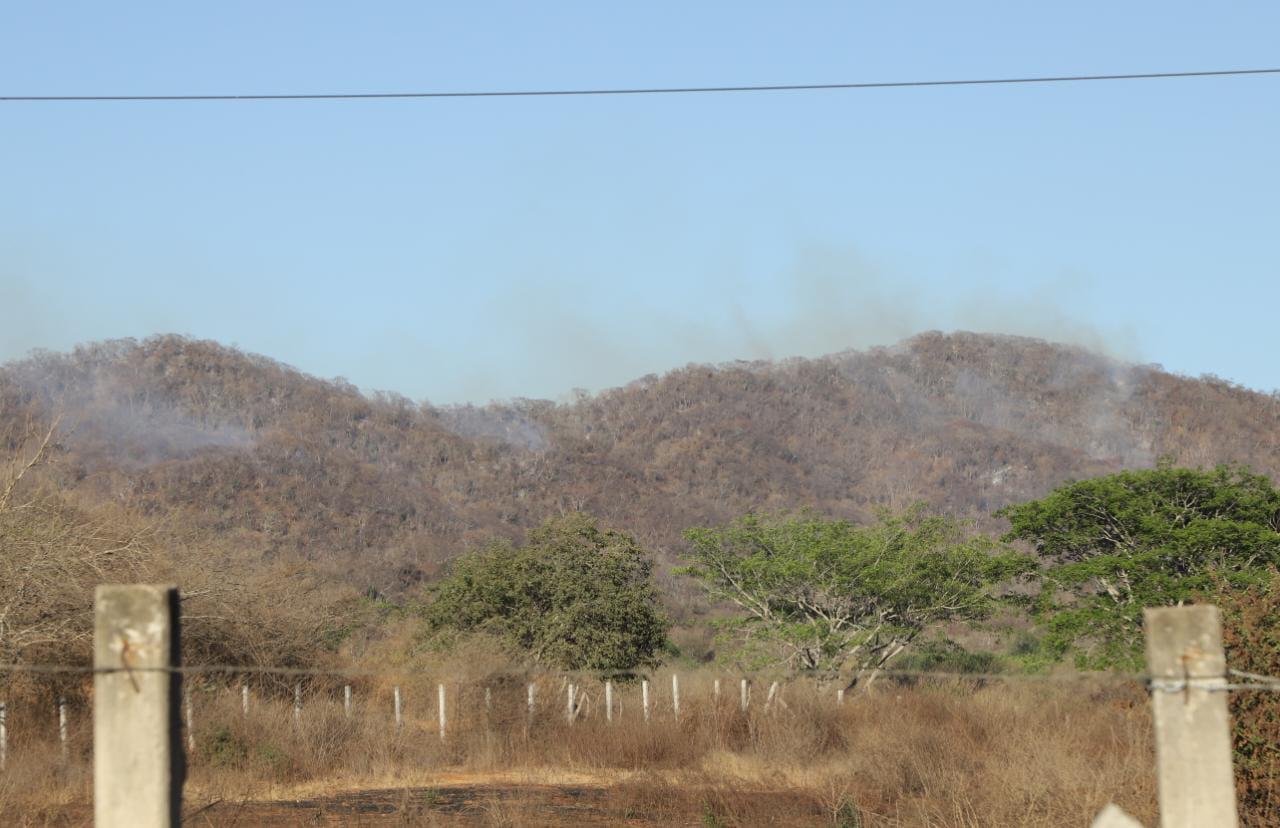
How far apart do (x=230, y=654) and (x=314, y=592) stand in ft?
15.6

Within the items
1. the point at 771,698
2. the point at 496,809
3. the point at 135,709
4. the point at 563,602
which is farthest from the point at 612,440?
the point at 135,709

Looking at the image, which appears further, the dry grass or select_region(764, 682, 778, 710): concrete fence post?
select_region(764, 682, 778, 710): concrete fence post

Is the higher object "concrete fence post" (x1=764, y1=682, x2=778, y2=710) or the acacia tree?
the acacia tree

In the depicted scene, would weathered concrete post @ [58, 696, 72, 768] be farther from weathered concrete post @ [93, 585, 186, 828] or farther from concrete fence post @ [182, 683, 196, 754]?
weathered concrete post @ [93, 585, 186, 828]

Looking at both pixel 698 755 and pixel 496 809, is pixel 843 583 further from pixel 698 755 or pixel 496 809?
pixel 496 809

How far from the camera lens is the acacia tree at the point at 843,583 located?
1172 inches

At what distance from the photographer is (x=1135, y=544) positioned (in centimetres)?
2783

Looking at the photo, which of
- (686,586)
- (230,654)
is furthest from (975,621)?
(686,586)

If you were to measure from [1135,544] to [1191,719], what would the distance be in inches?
960

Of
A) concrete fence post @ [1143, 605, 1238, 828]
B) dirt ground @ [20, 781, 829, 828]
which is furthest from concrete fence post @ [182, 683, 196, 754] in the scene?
concrete fence post @ [1143, 605, 1238, 828]

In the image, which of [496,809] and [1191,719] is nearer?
[1191,719]

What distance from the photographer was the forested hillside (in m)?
87.3

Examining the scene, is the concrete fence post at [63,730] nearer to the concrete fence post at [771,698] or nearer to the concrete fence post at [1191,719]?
the concrete fence post at [771,698]

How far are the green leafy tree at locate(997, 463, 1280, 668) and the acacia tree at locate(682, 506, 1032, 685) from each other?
4.02 feet
